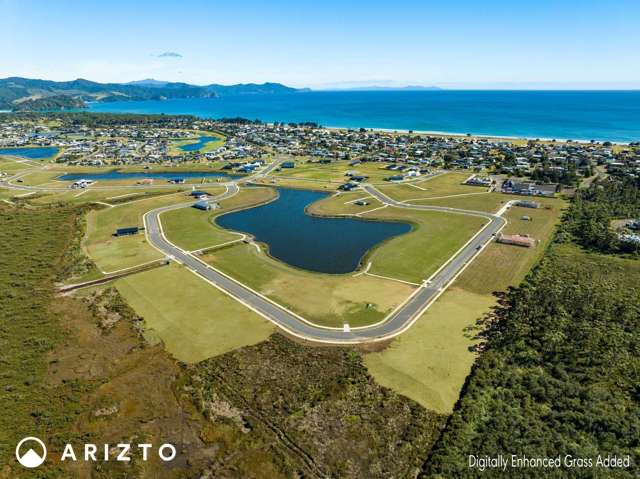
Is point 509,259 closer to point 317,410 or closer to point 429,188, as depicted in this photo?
point 317,410

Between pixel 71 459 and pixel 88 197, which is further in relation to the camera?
pixel 88 197

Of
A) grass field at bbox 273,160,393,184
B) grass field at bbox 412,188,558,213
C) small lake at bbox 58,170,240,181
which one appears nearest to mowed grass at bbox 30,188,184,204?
small lake at bbox 58,170,240,181

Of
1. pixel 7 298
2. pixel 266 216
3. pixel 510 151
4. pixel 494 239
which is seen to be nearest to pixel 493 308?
pixel 494 239

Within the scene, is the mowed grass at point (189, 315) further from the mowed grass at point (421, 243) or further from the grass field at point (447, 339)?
the mowed grass at point (421, 243)

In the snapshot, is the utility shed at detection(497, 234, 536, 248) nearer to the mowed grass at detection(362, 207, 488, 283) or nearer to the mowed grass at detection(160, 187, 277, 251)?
the mowed grass at detection(362, 207, 488, 283)

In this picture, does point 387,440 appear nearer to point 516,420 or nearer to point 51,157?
point 516,420

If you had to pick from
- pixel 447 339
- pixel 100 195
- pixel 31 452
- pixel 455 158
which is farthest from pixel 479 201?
pixel 100 195
